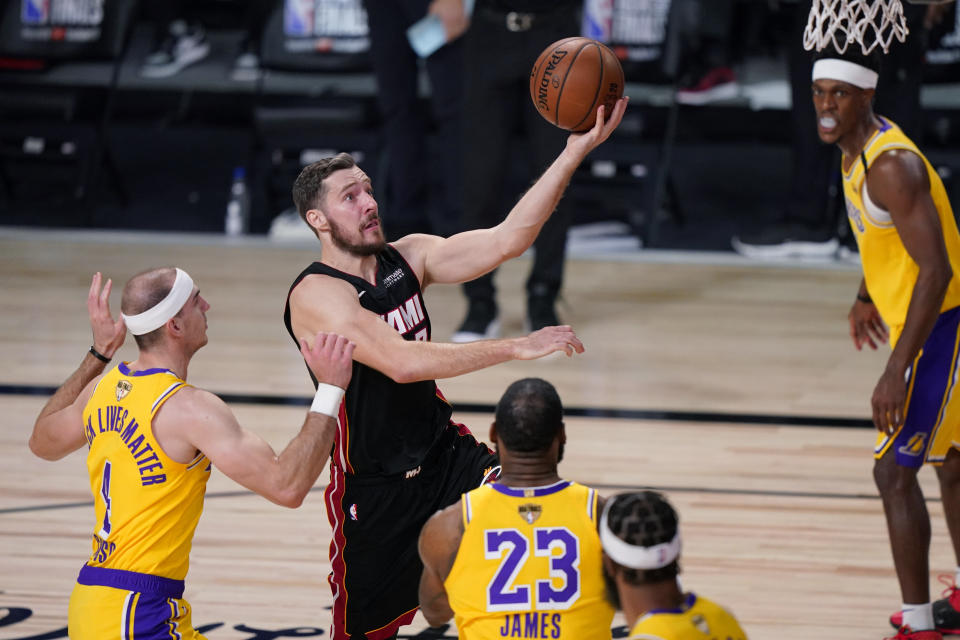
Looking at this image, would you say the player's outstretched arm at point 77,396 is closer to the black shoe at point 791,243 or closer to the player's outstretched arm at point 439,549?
the player's outstretched arm at point 439,549

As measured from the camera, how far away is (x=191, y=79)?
11078 mm

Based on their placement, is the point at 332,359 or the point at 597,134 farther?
the point at 597,134

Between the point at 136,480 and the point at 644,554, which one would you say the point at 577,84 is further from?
the point at 644,554

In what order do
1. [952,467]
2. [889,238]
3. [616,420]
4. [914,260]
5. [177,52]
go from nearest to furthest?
[914,260] < [889,238] < [952,467] < [616,420] < [177,52]

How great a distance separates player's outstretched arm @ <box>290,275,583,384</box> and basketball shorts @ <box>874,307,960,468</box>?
1.10 metres

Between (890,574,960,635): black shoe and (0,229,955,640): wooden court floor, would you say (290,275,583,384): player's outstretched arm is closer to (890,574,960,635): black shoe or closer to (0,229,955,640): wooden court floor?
(0,229,955,640): wooden court floor

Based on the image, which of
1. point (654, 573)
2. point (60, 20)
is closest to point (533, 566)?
point (654, 573)

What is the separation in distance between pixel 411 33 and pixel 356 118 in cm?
236

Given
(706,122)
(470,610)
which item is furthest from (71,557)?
(706,122)

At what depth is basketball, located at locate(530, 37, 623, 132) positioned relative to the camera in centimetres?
433

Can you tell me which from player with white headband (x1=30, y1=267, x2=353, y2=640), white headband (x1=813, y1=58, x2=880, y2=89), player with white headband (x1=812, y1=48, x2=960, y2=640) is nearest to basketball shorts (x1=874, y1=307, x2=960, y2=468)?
player with white headband (x1=812, y1=48, x2=960, y2=640)

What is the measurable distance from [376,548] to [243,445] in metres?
0.77

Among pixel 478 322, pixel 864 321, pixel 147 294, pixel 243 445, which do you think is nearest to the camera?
pixel 243 445

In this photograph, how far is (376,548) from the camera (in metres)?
3.92
